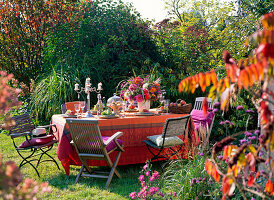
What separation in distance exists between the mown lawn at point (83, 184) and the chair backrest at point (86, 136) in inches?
18.7

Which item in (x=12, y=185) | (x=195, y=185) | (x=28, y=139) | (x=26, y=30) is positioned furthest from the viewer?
(x=26, y=30)

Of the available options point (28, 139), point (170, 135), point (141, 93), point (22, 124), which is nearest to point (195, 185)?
point (170, 135)

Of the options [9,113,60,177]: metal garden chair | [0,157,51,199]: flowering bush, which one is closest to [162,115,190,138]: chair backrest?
[9,113,60,177]: metal garden chair

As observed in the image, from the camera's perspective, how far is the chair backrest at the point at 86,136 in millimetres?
3770

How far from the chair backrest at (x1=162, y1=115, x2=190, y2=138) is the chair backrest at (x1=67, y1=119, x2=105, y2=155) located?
3.08 ft

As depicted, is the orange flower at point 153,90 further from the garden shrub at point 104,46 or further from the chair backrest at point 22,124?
the garden shrub at point 104,46

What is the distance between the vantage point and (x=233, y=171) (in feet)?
5.13

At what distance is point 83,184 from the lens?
402 centimetres

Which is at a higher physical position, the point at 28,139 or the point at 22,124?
the point at 22,124

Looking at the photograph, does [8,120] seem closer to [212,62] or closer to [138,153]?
[138,153]

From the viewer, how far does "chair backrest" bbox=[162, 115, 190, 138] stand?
4059mm

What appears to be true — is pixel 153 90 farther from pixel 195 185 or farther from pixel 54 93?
pixel 54 93

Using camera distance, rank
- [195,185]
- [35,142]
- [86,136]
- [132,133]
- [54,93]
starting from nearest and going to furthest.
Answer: [195,185] < [86,136] < [35,142] < [132,133] < [54,93]

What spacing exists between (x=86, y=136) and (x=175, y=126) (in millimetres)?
1285
